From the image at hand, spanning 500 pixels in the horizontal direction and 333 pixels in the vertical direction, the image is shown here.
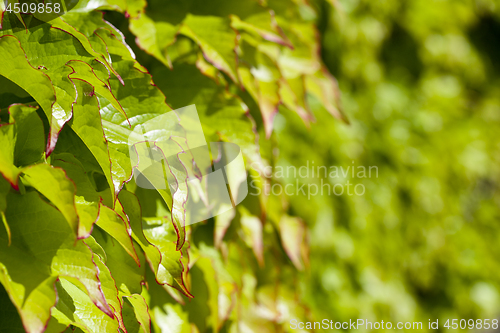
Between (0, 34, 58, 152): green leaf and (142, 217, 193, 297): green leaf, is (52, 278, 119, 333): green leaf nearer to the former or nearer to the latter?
(142, 217, 193, 297): green leaf

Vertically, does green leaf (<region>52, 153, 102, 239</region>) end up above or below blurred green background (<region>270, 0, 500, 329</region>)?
above

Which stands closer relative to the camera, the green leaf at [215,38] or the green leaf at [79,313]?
the green leaf at [79,313]

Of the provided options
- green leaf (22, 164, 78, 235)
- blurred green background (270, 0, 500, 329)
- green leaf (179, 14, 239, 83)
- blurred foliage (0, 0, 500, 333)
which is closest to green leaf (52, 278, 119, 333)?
blurred foliage (0, 0, 500, 333)

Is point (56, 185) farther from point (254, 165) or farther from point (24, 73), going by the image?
point (254, 165)

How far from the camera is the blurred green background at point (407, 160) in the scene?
4.64 ft

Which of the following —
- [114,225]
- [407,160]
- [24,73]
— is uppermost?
[24,73]

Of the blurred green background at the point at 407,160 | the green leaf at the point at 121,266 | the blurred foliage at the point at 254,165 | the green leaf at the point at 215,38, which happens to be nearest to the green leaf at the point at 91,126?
the blurred foliage at the point at 254,165

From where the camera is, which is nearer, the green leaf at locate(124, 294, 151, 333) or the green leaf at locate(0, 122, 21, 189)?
the green leaf at locate(0, 122, 21, 189)

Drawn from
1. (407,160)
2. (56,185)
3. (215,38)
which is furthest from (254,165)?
(407,160)

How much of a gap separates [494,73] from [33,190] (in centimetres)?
251

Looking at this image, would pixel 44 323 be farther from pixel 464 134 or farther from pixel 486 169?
pixel 486 169

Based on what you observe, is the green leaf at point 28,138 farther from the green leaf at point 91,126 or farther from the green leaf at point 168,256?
the green leaf at point 168,256

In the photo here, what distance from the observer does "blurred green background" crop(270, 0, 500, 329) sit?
4.64 ft

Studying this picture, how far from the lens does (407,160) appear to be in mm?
1630
